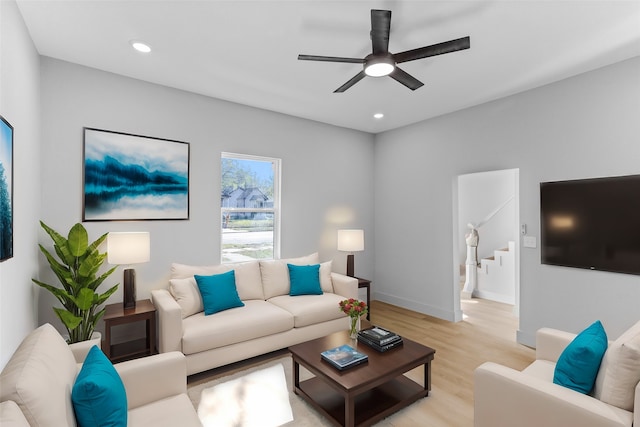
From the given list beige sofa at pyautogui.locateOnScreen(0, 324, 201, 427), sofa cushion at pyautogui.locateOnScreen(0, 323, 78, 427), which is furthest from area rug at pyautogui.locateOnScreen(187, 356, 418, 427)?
sofa cushion at pyautogui.locateOnScreen(0, 323, 78, 427)

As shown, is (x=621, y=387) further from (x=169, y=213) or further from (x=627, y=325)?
(x=169, y=213)

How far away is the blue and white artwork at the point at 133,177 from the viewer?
10.4ft

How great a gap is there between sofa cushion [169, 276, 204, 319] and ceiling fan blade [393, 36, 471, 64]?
2.79m

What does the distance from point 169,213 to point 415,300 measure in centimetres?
367

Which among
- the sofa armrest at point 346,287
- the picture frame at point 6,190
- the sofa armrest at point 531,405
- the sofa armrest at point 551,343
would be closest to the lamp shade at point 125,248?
the picture frame at point 6,190

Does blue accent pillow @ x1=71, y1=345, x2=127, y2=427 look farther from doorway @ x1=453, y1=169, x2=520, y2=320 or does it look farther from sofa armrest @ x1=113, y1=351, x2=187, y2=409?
doorway @ x1=453, y1=169, x2=520, y2=320

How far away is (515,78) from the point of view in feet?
10.9

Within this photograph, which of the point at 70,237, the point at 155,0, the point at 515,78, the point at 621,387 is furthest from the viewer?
the point at 515,78

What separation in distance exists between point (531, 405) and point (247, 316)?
2.33 meters

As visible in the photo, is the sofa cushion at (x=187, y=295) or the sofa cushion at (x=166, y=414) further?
the sofa cushion at (x=187, y=295)

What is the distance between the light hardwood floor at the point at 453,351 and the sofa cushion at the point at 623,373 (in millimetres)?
1020

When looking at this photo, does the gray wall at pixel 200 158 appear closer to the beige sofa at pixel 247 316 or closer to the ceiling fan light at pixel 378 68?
the beige sofa at pixel 247 316

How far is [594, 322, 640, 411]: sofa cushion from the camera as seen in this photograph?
149cm

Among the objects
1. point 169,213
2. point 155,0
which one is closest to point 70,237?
point 169,213
